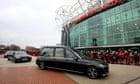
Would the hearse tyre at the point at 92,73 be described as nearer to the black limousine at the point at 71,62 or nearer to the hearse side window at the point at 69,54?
the black limousine at the point at 71,62

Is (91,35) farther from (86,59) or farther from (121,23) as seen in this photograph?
(86,59)

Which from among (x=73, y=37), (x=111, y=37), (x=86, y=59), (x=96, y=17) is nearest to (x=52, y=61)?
(x=86, y=59)

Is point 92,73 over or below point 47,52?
below

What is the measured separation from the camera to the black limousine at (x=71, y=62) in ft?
26.9

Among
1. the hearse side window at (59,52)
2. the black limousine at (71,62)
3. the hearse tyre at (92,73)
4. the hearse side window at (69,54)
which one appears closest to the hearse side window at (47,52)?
the black limousine at (71,62)

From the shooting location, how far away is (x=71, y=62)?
29.6ft

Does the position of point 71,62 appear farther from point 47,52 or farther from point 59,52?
point 47,52

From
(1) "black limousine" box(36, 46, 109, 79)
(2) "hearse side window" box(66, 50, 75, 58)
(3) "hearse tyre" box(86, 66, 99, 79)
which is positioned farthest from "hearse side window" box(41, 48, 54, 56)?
(3) "hearse tyre" box(86, 66, 99, 79)

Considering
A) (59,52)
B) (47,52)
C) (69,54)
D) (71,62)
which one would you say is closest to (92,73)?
(71,62)

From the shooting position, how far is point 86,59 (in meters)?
8.69

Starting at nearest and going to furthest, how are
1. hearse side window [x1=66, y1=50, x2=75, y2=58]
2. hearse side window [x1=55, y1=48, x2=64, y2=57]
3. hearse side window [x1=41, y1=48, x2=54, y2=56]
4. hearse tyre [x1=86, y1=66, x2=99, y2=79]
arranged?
hearse tyre [x1=86, y1=66, x2=99, y2=79] < hearse side window [x1=66, y1=50, x2=75, y2=58] < hearse side window [x1=55, y1=48, x2=64, y2=57] < hearse side window [x1=41, y1=48, x2=54, y2=56]

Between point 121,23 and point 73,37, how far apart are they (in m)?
22.7

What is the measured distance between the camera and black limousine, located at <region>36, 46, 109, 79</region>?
8203 millimetres

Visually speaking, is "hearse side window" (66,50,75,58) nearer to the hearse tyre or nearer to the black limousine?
the black limousine
